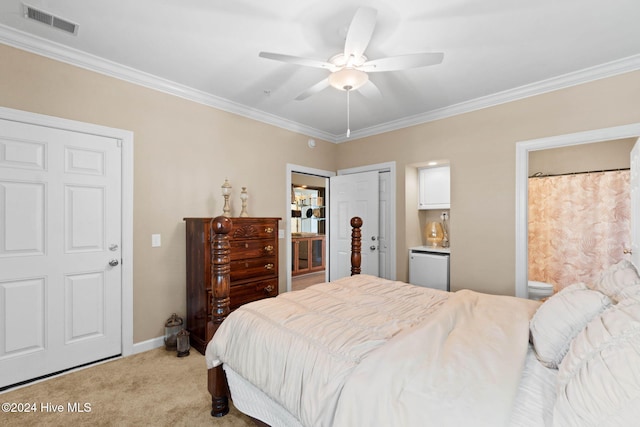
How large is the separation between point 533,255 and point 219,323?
173 inches

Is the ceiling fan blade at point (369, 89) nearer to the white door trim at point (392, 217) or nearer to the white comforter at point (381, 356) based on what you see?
the white comforter at point (381, 356)

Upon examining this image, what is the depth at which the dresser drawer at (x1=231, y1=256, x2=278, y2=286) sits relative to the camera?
2.95 metres

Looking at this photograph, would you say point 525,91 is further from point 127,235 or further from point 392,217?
point 127,235

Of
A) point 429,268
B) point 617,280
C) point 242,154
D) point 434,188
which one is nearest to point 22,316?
point 242,154

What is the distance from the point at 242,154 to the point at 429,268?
285cm

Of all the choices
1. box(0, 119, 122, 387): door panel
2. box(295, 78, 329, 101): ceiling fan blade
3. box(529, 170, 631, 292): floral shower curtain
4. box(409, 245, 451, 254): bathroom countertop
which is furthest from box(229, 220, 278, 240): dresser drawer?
box(529, 170, 631, 292): floral shower curtain

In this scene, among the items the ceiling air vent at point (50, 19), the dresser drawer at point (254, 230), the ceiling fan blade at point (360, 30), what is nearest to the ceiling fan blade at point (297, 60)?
the ceiling fan blade at point (360, 30)

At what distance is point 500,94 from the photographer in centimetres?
315

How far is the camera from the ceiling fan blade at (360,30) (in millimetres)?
1548

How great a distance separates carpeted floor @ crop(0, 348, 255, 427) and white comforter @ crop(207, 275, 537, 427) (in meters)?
0.50

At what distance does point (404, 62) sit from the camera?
1.91 metres

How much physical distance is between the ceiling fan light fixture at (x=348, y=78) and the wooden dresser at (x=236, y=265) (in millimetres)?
1676

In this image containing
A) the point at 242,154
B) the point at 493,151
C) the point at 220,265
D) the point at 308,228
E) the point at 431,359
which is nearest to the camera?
the point at 431,359

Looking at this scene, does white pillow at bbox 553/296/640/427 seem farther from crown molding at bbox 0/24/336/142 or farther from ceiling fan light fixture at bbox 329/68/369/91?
crown molding at bbox 0/24/336/142
